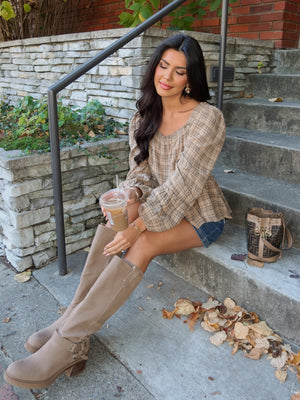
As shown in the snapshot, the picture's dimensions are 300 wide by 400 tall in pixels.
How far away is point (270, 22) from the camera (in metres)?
3.19

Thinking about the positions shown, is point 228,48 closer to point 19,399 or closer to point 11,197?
point 11,197

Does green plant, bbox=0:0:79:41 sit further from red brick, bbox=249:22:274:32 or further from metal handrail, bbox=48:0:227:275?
metal handrail, bbox=48:0:227:275

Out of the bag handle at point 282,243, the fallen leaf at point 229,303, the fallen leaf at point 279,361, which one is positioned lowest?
the fallen leaf at point 279,361

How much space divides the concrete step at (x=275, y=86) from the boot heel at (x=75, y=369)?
2.56 meters

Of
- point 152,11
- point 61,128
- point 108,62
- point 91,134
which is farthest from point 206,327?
point 152,11

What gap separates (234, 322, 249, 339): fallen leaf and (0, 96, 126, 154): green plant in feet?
4.97

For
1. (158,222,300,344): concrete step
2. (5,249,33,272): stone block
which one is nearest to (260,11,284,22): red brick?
(158,222,300,344): concrete step

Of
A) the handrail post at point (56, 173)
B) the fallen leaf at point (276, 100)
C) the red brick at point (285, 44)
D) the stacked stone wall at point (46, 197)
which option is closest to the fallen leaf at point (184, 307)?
the handrail post at point (56, 173)

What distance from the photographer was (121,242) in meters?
1.59

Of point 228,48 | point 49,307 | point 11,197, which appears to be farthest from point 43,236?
point 228,48

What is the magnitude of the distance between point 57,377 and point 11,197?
1.08m

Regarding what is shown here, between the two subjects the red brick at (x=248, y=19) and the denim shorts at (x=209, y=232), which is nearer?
the denim shorts at (x=209, y=232)

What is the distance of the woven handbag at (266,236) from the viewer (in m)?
1.65

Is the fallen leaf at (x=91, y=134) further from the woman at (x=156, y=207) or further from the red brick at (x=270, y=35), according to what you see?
the red brick at (x=270, y=35)
